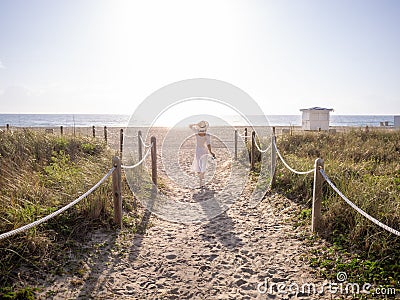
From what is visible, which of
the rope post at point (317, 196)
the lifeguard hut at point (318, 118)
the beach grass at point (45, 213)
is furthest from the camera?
the lifeguard hut at point (318, 118)

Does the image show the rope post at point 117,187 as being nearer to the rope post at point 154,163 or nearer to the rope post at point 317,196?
the rope post at point 154,163

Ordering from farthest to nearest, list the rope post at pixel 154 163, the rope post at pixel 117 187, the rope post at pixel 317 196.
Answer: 1. the rope post at pixel 154 163
2. the rope post at pixel 117 187
3. the rope post at pixel 317 196

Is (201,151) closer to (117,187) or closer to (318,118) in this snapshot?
(117,187)

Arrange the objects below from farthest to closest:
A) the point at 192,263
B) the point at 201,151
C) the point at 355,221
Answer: the point at 201,151 → the point at 355,221 → the point at 192,263

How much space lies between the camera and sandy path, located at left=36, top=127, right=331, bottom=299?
3.47m

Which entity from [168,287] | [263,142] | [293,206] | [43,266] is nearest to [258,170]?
[263,142]

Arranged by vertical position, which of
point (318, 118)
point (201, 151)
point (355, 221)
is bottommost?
point (355, 221)

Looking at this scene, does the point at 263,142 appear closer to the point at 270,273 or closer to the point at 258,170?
the point at 258,170

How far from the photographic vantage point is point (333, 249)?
4.21 m

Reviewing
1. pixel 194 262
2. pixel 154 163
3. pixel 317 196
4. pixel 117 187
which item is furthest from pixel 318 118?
pixel 194 262

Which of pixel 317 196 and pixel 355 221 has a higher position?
pixel 317 196

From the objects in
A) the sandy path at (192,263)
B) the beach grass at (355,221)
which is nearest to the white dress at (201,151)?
the beach grass at (355,221)

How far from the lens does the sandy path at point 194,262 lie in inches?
137

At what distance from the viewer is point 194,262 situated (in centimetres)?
421
